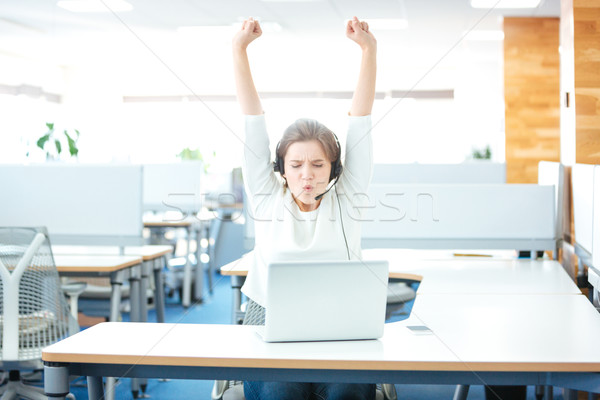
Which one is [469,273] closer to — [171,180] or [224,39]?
[171,180]

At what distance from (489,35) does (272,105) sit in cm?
401

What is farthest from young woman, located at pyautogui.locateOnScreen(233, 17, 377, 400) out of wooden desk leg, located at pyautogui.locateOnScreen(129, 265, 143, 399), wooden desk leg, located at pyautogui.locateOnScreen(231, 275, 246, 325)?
wooden desk leg, located at pyautogui.locateOnScreen(129, 265, 143, 399)

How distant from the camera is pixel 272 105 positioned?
1058 centimetres

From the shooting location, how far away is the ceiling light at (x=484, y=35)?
7426 mm

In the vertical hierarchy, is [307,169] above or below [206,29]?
below

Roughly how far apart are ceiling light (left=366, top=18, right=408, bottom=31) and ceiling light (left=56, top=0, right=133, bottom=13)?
2438 millimetres

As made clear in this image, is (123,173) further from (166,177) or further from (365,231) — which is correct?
(166,177)

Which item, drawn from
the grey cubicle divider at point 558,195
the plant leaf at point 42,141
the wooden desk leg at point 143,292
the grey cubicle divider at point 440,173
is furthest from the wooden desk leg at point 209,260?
the grey cubicle divider at point 558,195

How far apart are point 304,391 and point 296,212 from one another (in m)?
0.43

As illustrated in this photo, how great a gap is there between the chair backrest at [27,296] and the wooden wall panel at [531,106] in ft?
15.8

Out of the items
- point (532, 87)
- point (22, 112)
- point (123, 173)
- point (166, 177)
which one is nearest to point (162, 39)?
point (22, 112)

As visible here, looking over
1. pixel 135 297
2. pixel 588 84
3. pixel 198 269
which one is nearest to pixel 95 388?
pixel 135 297

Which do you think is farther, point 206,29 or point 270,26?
point 206,29

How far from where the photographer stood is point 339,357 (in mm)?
1259
